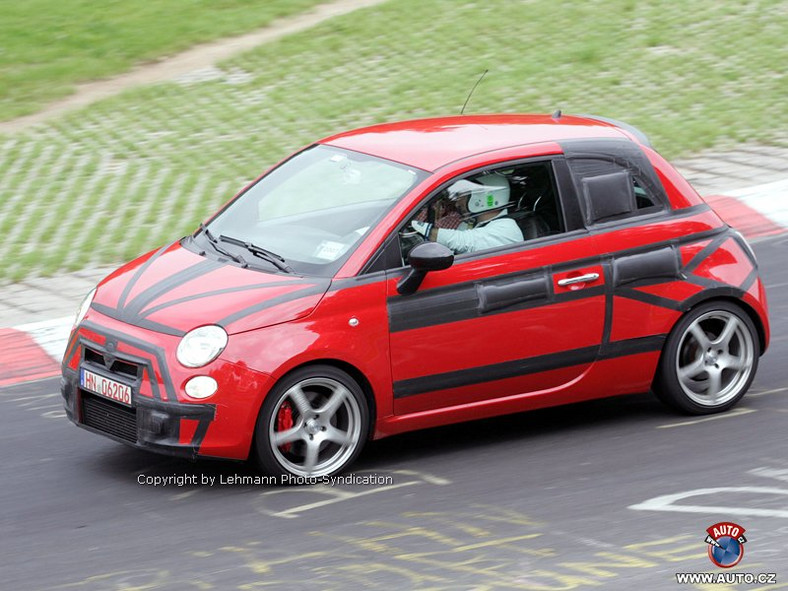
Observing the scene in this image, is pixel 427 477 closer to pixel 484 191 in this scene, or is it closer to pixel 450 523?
pixel 450 523

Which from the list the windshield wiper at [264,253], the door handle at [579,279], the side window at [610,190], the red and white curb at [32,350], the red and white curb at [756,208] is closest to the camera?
the windshield wiper at [264,253]

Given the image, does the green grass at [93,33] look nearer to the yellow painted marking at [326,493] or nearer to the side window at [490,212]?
the side window at [490,212]

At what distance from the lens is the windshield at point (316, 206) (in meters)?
7.25

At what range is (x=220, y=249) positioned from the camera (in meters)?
7.58

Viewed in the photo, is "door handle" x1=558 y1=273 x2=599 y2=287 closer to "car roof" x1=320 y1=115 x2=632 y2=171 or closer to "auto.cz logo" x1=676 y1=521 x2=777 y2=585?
"car roof" x1=320 y1=115 x2=632 y2=171

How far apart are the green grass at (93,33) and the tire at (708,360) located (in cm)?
1131

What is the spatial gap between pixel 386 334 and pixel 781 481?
217cm

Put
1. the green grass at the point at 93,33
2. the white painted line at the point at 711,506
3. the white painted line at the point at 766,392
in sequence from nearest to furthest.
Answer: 1. the white painted line at the point at 711,506
2. the white painted line at the point at 766,392
3. the green grass at the point at 93,33

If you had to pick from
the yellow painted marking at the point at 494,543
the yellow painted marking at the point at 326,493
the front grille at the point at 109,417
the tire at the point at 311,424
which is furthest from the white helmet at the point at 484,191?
the front grille at the point at 109,417

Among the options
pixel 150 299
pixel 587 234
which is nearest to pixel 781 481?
pixel 587 234

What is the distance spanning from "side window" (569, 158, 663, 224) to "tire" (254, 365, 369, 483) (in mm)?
1757

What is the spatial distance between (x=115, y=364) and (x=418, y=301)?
1.58m

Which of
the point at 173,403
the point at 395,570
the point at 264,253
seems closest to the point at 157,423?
the point at 173,403

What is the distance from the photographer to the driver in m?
7.32
